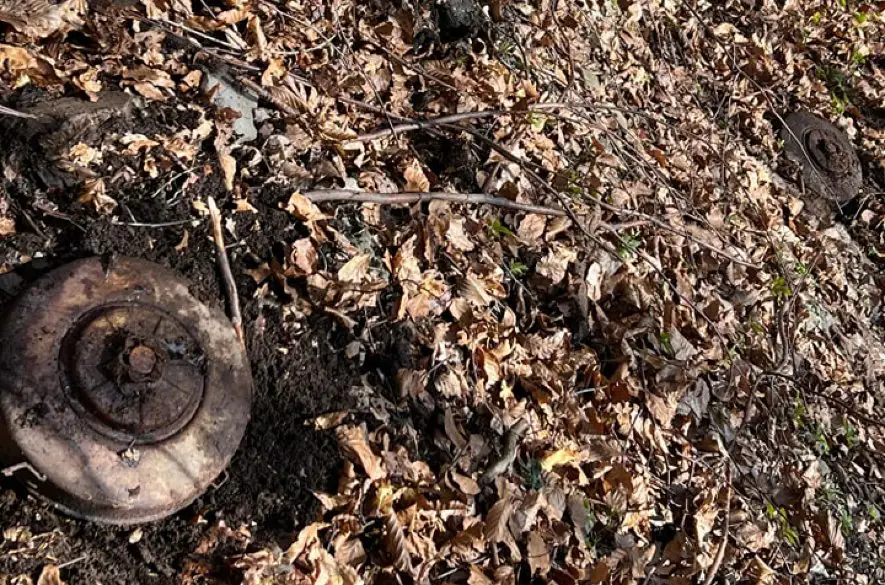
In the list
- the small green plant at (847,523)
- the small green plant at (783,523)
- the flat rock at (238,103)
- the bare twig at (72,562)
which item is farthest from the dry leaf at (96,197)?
the small green plant at (847,523)

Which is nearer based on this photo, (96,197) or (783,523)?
(96,197)

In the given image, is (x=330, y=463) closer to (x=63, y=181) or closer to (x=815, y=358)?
(x=63, y=181)

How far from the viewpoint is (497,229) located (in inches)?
134

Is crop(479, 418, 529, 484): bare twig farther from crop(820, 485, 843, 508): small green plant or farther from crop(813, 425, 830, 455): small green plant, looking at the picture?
crop(813, 425, 830, 455): small green plant

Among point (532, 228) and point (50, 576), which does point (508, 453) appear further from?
point (50, 576)

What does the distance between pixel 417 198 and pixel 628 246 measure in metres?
1.24

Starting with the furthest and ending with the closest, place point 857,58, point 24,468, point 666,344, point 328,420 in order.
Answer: point 857,58, point 666,344, point 328,420, point 24,468

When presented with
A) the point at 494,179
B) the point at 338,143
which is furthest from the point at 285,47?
the point at 494,179

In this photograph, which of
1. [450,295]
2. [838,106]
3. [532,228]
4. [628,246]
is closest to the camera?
[450,295]

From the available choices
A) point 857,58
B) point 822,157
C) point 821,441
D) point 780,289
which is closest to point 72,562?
point 821,441

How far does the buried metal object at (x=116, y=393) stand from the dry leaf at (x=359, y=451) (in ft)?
1.13

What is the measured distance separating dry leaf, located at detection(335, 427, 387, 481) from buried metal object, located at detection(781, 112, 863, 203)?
4248mm

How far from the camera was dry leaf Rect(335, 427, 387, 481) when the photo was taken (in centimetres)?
247

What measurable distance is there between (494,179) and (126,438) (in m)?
2.03
